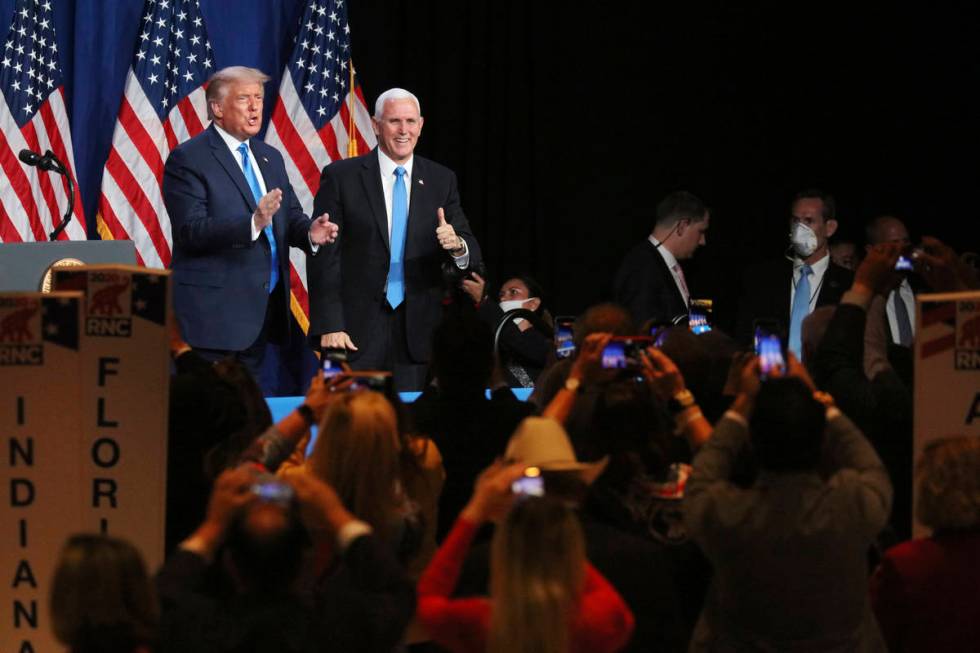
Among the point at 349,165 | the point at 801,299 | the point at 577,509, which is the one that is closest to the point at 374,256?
the point at 349,165

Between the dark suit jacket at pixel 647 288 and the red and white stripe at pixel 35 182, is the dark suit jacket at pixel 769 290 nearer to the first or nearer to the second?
the dark suit jacket at pixel 647 288

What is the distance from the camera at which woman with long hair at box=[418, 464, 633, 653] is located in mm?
2254

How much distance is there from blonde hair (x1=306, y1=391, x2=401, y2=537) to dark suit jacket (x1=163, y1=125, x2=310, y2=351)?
9.78 feet

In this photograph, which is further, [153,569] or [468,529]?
[153,569]

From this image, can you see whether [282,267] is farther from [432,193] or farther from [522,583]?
[522,583]

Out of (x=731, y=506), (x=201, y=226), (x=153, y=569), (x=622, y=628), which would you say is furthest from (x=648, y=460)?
(x=201, y=226)

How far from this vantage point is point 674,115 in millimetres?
8320

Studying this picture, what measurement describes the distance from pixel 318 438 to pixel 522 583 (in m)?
0.60

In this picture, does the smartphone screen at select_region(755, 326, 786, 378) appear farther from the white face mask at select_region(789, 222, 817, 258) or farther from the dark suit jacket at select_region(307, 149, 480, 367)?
the white face mask at select_region(789, 222, 817, 258)

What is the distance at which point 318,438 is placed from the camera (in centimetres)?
270

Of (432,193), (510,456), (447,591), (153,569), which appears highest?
(432,193)

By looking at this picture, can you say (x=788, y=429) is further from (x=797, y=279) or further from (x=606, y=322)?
(x=797, y=279)

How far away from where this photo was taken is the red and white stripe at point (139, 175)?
7.16 meters

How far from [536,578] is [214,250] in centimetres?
362
